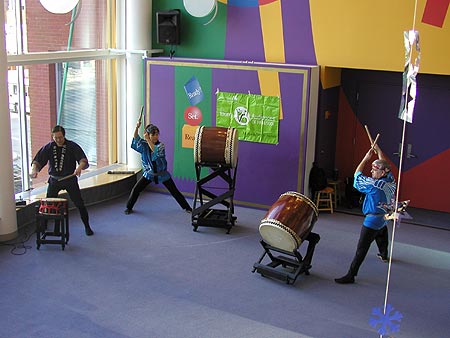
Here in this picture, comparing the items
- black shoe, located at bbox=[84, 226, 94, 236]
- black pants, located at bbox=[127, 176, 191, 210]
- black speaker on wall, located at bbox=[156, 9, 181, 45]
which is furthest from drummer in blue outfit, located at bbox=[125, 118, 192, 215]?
black speaker on wall, located at bbox=[156, 9, 181, 45]

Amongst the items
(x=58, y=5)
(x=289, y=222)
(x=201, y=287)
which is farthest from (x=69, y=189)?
(x=289, y=222)

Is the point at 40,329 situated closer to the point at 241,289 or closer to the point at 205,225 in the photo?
the point at 241,289

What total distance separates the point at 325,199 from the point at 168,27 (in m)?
3.80

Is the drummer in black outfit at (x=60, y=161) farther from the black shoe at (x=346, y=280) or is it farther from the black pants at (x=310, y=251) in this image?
the black shoe at (x=346, y=280)

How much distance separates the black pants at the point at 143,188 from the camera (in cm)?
912

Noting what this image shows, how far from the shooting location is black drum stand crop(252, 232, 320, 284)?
691cm

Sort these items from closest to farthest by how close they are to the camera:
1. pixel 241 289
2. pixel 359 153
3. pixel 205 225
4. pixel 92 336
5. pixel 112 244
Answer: pixel 92 336 < pixel 241 289 < pixel 112 244 < pixel 205 225 < pixel 359 153

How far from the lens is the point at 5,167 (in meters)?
7.68

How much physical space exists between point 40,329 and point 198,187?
351cm

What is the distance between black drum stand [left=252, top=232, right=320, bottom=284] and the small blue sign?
10.9 ft

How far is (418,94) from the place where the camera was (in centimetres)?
934

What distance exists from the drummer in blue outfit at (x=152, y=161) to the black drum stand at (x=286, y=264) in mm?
2364

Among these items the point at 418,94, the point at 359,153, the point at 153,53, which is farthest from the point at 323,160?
the point at 153,53

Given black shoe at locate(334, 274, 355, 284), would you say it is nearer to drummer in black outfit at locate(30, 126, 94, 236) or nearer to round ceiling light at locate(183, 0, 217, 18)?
drummer in black outfit at locate(30, 126, 94, 236)
